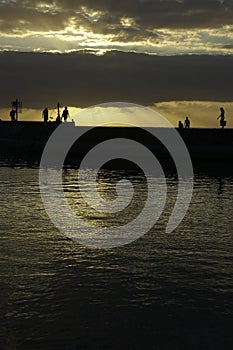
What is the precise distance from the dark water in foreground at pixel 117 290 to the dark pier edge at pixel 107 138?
167 feet

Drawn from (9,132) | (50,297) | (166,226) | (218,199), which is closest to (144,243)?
(166,226)

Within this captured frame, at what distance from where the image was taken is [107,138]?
306 feet

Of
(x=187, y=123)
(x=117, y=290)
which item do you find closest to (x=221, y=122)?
(x=187, y=123)

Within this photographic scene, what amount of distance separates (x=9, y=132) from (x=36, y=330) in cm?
9175

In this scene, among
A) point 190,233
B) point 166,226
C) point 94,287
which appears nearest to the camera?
point 94,287

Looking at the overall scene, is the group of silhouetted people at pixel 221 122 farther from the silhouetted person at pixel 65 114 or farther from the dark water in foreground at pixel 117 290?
the dark water in foreground at pixel 117 290

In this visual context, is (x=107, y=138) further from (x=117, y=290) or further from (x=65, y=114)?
(x=117, y=290)

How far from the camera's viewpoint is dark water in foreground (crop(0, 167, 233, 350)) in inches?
431

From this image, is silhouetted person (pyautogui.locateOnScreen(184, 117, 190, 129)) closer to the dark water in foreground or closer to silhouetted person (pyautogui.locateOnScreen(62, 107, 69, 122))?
silhouetted person (pyautogui.locateOnScreen(62, 107, 69, 122))

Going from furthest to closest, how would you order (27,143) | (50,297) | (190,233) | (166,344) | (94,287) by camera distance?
(27,143) < (190,233) < (94,287) < (50,297) < (166,344)

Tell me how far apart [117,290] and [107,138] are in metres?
80.1

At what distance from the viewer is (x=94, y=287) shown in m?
14.0

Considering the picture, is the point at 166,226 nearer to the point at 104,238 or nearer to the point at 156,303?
the point at 104,238

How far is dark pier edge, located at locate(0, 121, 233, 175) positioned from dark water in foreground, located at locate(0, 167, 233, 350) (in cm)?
5093
